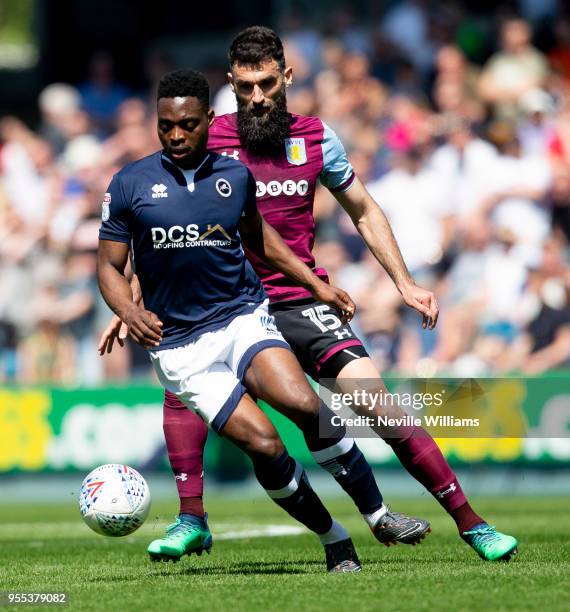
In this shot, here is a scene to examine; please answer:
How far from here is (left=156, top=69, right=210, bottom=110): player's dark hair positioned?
6945 millimetres

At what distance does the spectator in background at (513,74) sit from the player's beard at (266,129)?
8.22 metres

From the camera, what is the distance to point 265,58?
7.77 metres

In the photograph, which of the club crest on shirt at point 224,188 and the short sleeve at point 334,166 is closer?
the club crest on shirt at point 224,188

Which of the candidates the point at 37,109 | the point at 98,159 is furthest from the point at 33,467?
the point at 37,109

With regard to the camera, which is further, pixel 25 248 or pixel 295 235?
pixel 25 248

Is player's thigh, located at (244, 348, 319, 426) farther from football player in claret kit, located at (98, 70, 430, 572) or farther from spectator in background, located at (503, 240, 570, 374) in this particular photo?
spectator in background, located at (503, 240, 570, 374)

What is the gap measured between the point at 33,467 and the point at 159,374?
8.60m

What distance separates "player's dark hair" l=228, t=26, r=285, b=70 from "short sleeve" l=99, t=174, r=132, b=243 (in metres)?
1.26

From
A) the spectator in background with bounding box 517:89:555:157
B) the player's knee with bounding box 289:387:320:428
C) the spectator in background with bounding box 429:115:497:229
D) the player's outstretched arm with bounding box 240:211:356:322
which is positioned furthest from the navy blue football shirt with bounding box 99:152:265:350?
the spectator in background with bounding box 517:89:555:157

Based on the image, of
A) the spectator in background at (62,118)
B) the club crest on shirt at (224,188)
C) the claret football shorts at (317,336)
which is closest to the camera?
the club crest on shirt at (224,188)

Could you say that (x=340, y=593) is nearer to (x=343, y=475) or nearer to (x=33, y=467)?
(x=343, y=475)

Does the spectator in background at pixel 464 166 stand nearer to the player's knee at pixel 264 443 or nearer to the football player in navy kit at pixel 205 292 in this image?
the football player in navy kit at pixel 205 292

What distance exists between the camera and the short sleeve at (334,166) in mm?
7945

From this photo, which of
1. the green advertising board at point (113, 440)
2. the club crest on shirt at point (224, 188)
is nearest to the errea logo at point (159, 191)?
the club crest on shirt at point (224, 188)
